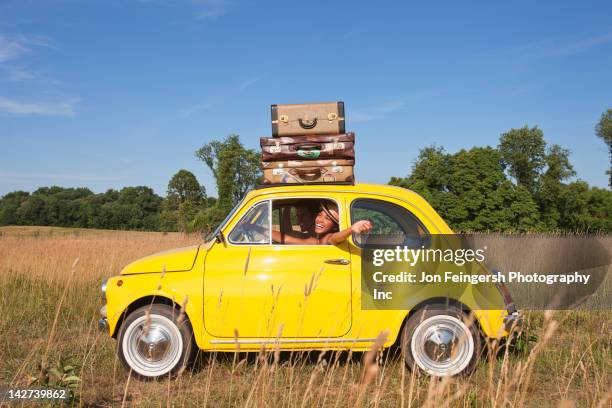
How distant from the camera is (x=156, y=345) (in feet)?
16.5

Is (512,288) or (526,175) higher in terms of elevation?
(526,175)

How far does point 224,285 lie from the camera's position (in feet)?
16.4

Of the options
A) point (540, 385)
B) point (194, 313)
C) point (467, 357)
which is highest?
point (194, 313)

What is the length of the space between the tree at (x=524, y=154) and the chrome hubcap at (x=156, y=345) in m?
66.2

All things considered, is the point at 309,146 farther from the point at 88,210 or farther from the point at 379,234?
the point at 88,210

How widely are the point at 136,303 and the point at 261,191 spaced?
1729 mm

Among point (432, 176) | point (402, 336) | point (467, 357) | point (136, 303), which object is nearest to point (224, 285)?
point (136, 303)

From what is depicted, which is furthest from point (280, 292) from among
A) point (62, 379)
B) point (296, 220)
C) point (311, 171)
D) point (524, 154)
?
point (524, 154)

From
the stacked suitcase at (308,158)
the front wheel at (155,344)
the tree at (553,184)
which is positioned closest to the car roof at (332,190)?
the stacked suitcase at (308,158)

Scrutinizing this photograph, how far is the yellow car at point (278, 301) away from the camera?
4883mm

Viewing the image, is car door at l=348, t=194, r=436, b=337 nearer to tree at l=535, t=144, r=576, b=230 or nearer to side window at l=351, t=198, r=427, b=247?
side window at l=351, t=198, r=427, b=247

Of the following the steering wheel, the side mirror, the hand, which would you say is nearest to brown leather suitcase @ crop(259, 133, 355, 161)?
the steering wheel

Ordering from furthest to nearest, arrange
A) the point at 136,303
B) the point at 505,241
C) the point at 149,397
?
the point at 505,241 → the point at 136,303 → the point at 149,397

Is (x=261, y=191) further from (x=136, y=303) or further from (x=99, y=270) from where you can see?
(x=99, y=270)
